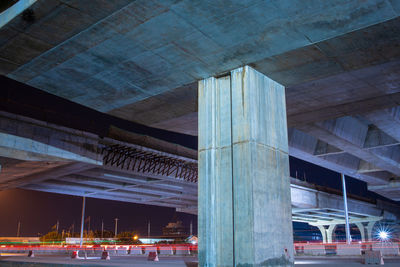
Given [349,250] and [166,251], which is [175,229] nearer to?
[166,251]

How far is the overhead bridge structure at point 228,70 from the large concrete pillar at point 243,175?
0.04m

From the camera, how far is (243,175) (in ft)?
40.5

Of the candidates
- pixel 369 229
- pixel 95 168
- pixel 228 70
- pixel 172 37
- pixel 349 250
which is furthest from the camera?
pixel 369 229

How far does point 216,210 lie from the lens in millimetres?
12859

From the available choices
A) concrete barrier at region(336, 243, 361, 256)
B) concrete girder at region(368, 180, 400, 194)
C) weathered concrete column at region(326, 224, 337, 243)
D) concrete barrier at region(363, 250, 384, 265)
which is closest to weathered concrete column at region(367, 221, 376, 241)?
weathered concrete column at region(326, 224, 337, 243)

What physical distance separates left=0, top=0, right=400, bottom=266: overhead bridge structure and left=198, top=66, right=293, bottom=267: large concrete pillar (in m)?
0.04

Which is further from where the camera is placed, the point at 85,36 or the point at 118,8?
the point at 85,36

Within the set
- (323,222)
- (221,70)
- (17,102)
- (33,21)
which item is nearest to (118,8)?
(33,21)

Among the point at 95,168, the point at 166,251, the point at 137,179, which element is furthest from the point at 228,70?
the point at 137,179

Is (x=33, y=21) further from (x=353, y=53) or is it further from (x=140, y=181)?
(x=140, y=181)

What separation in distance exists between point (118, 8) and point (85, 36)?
197 centimetres

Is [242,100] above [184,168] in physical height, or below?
below

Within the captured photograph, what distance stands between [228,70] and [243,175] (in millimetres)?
3873

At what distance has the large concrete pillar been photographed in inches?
472
